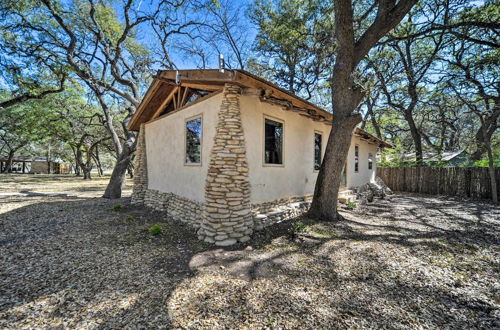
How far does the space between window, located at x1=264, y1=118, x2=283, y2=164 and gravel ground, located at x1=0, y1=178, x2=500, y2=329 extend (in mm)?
1800

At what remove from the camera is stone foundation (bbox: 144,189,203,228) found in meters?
5.16

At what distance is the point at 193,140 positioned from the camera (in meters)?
5.74

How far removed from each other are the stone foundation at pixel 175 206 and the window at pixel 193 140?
3.85ft

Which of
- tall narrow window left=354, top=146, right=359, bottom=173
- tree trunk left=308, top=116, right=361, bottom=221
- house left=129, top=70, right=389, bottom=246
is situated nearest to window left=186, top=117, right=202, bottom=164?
house left=129, top=70, right=389, bottom=246

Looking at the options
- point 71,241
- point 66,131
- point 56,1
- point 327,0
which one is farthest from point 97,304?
point 66,131

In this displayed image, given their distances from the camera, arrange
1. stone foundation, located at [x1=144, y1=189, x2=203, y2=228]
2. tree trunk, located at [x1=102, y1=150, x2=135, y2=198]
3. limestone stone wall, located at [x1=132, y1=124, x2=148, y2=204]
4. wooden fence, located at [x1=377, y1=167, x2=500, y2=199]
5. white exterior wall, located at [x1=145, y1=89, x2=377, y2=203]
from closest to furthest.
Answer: white exterior wall, located at [x1=145, y1=89, x2=377, y2=203], stone foundation, located at [x1=144, y1=189, x2=203, y2=228], limestone stone wall, located at [x1=132, y1=124, x2=148, y2=204], tree trunk, located at [x1=102, y1=150, x2=135, y2=198], wooden fence, located at [x1=377, y1=167, x2=500, y2=199]

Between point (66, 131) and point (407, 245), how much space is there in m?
23.0

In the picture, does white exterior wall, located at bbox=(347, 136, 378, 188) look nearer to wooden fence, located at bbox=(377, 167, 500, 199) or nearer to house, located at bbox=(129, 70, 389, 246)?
wooden fence, located at bbox=(377, 167, 500, 199)

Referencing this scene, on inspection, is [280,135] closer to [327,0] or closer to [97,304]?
[97,304]

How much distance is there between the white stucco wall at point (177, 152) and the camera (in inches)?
199

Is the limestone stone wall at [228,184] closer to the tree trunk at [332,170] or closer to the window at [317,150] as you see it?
the tree trunk at [332,170]

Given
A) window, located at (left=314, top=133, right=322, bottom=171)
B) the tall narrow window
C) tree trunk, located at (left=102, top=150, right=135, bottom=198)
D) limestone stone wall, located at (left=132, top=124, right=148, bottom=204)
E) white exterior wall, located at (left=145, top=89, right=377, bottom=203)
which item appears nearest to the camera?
white exterior wall, located at (left=145, top=89, right=377, bottom=203)

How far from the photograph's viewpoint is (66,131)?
16953 mm

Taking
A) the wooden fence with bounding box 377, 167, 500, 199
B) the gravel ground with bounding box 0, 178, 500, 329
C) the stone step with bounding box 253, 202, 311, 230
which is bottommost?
the gravel ground with bounding box 0, 178, 500, 329
